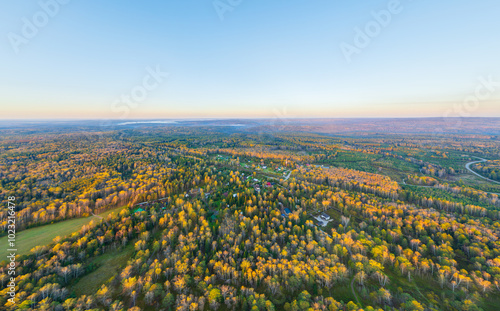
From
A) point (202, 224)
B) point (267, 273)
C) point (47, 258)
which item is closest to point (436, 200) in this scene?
point (267, 273)

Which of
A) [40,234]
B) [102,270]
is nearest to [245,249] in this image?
[102,270]

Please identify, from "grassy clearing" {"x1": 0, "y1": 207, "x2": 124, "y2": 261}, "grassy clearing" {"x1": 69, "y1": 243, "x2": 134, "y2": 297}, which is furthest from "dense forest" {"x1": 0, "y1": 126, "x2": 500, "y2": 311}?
"grassy clearing" {"x1": 0, "y1": 207, "x2": 124, "y2": 261}

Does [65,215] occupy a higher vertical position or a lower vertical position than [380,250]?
higher

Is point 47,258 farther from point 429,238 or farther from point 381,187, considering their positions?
point 381,187

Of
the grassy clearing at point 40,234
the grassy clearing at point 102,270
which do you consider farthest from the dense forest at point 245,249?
the grassy clearing at point 40,234

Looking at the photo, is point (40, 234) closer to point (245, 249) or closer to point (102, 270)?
point (102, 270)
